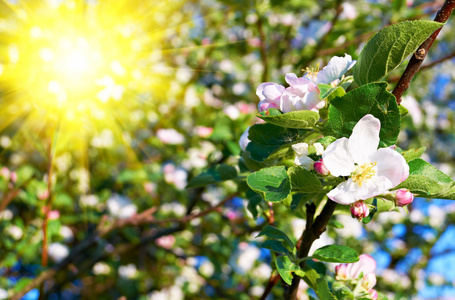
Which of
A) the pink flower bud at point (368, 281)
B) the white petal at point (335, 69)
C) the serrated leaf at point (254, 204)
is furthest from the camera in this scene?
the serrated leaf at point (254, 204)

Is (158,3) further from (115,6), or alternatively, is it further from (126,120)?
(126,120)

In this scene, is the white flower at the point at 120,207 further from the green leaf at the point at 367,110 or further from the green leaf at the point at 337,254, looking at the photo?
the green leaf at the point at 367,110

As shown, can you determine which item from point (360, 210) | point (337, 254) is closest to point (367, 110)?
point (360, 210)

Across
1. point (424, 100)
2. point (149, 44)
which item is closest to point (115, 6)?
point (149, 44)

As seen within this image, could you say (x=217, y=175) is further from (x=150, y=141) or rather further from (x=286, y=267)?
(x=150, y=141)

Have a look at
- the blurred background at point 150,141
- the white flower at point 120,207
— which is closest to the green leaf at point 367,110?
the blurred background at point 150,141

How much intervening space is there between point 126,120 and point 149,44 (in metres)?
0.69

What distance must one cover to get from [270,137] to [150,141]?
1.72 meters

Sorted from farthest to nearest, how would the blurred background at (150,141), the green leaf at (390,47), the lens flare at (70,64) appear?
the lens flare at (70,64), the blurred background at (150,141), the green leaf at (390,47)

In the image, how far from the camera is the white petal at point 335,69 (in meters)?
0.58

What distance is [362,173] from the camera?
522 millimetres

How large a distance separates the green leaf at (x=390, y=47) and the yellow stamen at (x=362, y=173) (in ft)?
0.44

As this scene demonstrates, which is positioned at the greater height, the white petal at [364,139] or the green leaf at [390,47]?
the green leaf at [390,47]

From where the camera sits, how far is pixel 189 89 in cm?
296
